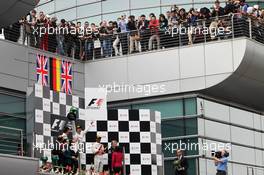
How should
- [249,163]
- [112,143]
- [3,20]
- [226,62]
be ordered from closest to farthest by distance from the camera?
[112,143], [3,20], [226,62], [249,163]

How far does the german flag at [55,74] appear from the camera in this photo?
34562 mm

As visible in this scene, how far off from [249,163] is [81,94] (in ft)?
23.7

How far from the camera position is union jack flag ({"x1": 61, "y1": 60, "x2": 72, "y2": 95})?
1382 inches

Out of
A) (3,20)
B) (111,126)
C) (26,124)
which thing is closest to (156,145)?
(111,126)

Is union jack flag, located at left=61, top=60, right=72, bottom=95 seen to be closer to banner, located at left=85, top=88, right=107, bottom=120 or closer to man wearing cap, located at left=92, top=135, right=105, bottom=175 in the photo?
banner, located at left=85, top=88, right=107, bottom=120

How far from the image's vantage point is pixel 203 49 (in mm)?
34531

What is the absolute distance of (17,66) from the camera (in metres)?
33.0

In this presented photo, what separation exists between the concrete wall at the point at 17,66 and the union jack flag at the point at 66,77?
1057 millimetres

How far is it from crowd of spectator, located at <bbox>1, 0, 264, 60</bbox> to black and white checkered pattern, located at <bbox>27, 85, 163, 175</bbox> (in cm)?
359

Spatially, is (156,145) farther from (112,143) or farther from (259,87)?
(259,87)

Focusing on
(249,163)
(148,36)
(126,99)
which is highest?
(148,36)

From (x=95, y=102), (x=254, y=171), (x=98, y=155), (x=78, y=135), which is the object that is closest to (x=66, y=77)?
(x=95, y=102)

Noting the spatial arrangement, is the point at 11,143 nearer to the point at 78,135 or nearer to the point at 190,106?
the point at 78,135

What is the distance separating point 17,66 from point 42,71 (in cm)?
141
